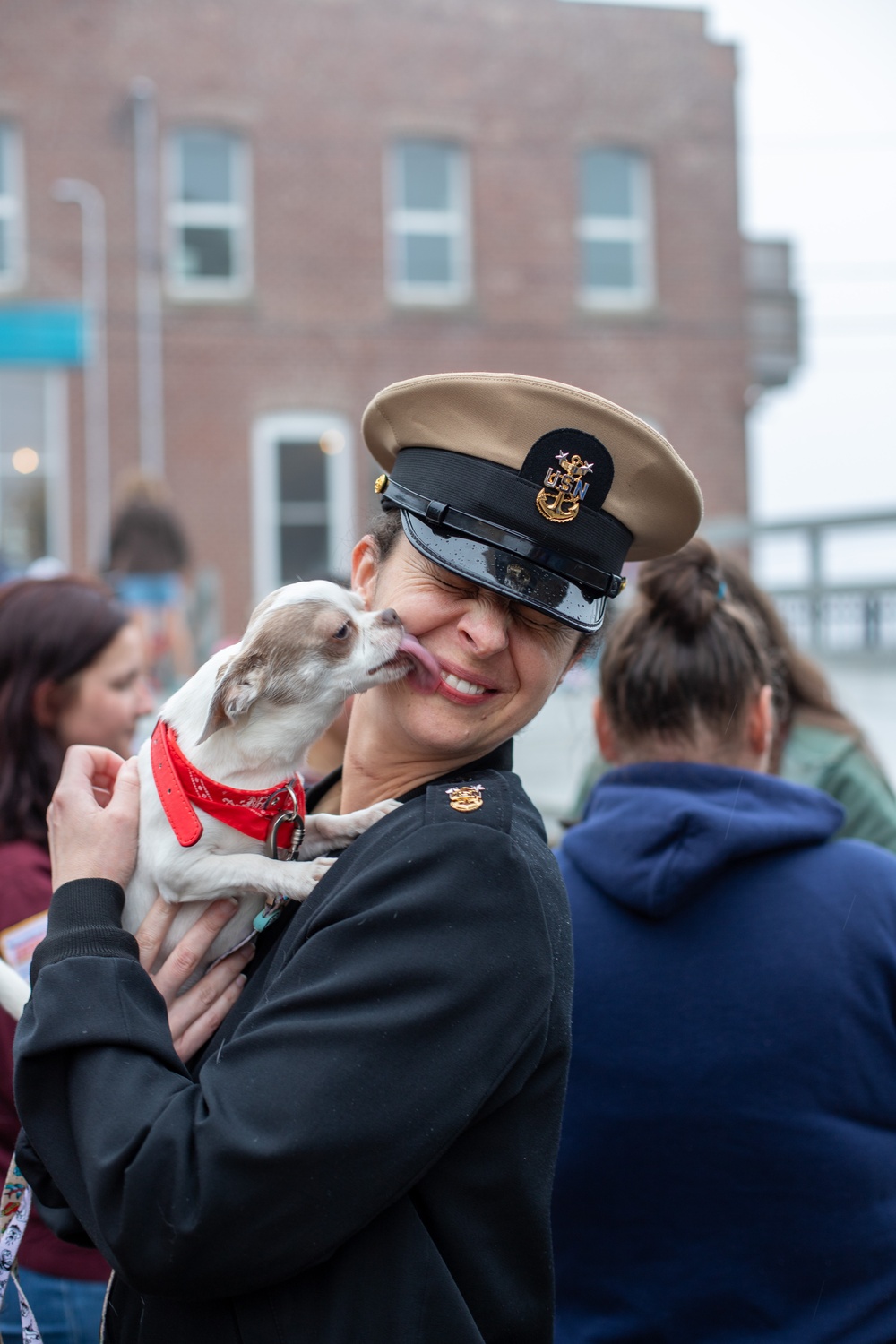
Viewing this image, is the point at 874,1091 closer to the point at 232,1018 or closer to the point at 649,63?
the point at 232,1018

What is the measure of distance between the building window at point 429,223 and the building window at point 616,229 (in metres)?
1.67

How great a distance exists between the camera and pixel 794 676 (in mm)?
3398

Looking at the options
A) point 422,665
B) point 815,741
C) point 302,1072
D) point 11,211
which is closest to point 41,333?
point 11,211

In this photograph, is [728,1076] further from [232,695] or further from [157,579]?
[157,579]

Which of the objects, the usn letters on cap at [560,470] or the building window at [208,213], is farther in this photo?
the building window at [208,213]

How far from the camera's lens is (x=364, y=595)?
2.05 m

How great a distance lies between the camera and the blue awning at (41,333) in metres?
14.2

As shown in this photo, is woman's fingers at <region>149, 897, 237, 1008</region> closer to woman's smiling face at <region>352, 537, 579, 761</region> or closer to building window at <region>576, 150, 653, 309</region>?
woman's smiling face at <region>352, 537, 579, 761</region>

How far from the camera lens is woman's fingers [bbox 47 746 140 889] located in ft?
5.23

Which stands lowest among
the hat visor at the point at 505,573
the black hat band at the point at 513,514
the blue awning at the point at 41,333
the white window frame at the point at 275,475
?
the hat visor at the point at 505,573

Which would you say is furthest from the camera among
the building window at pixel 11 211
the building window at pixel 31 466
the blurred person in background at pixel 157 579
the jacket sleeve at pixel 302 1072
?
the building window at pixel 31 466

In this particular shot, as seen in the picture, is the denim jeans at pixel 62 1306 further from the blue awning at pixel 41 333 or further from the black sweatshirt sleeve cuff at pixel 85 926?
the blue awning at pixel 41 333

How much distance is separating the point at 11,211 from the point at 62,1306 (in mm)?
14573

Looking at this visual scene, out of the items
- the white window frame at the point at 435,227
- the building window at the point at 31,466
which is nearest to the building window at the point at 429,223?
the white window frame at the point at 435,227
